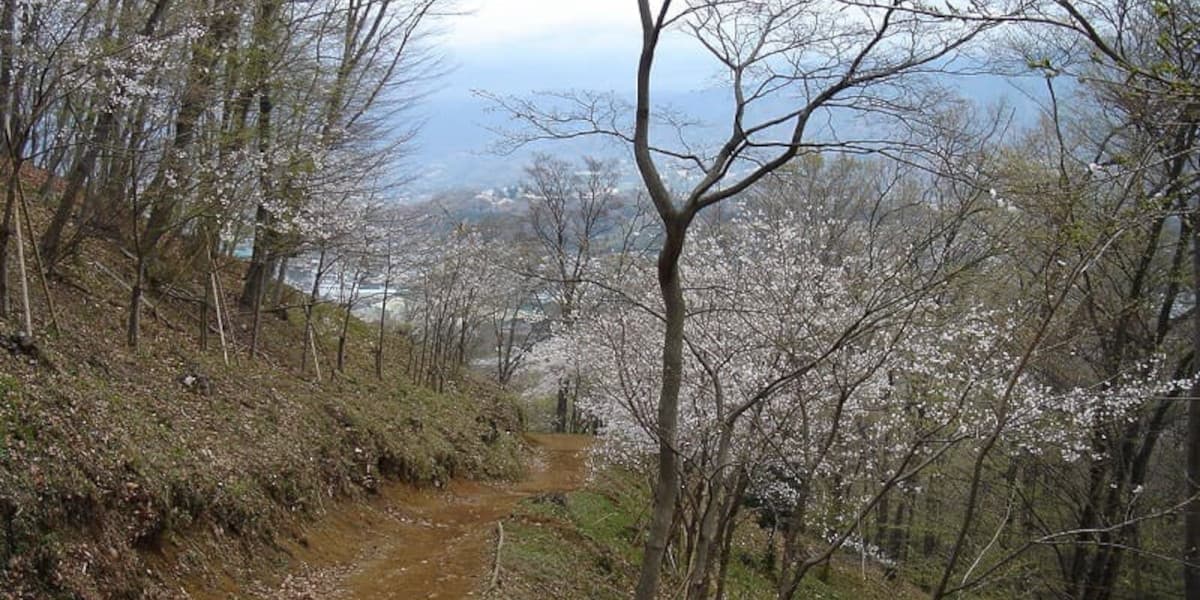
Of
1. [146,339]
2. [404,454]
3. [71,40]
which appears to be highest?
[71,40]

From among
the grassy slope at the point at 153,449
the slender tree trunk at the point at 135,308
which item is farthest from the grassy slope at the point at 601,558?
the slender tree trunk at the point at 135,308

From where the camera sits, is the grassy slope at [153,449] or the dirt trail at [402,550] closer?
the grassy slope at [153,449]

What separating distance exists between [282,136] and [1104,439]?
14.3 metres

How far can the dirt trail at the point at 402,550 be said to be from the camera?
996 centimetres

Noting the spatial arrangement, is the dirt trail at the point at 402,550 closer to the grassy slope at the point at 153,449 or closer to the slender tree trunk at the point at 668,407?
the grassy slope at the point at 153,449

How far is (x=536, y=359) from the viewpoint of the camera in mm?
42562

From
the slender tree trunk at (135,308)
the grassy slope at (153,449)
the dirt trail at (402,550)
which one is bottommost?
the dirt trail at (402,550)

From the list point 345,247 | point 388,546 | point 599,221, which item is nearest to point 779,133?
point 388,546

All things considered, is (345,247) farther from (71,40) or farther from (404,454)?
(71,40)

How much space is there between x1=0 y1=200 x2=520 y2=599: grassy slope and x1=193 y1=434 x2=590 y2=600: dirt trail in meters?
0.45

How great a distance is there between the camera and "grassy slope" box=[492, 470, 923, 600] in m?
11.7

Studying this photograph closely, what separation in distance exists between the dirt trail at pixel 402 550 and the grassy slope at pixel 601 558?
0.46m

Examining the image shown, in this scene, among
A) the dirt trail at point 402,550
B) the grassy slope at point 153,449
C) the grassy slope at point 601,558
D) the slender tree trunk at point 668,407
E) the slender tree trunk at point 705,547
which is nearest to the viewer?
the slender tree trunk at point 668,407

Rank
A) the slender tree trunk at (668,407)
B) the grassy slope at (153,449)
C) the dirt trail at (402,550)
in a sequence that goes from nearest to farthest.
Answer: the slender tree trunk at (668,407) → the grassy slope at (153,449) → the dirt trail at (402,550)
